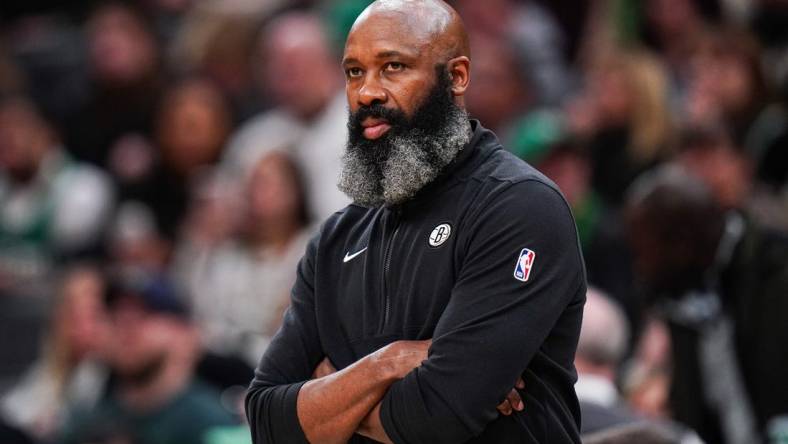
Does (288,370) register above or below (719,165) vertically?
above

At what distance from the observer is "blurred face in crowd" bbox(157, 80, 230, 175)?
988 cm

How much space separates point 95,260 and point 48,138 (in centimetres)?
125

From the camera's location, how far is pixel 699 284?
541 centimetres

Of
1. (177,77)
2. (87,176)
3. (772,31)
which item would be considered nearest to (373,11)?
(772,31)

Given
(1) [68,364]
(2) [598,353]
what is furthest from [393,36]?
(1) [68,364]

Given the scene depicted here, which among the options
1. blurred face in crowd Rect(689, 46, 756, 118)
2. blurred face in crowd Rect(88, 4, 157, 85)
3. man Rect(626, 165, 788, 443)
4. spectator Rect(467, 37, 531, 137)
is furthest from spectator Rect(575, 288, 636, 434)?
blurred face in crowd Rect(88, 4, 157, 85)

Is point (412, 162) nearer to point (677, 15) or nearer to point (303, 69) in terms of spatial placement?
point (303, 69)

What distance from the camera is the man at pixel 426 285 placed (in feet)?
10.6

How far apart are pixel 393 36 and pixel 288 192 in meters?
4.86

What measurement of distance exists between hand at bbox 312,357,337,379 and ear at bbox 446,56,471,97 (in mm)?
748

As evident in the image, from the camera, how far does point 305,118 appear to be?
9.10 meters

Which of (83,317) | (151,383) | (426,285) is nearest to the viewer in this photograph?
(426,285)

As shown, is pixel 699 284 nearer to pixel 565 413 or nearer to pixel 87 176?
pixel 565 413

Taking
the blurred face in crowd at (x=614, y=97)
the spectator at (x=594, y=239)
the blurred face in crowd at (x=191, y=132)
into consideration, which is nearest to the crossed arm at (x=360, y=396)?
the spectator at (x=594, y=239)
